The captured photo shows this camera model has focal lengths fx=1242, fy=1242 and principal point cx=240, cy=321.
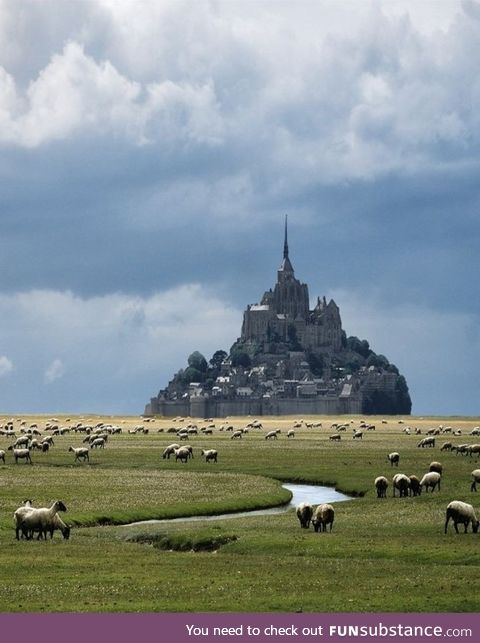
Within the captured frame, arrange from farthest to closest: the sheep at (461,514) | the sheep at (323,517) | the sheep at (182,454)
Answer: the sheep at (182,454) < the sheep at (323,517) < the sheep at (461,514)

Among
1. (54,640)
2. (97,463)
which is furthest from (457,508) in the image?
(97,463)

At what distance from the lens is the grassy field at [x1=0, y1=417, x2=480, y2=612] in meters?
28.5

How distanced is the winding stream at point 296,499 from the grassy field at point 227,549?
0.65 meters

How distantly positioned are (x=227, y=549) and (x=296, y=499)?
70.9ft

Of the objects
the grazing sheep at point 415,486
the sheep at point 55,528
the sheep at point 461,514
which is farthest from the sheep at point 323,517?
the grazing sheep at point 415,486

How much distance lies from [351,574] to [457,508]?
30.4 ft

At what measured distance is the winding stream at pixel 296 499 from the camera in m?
52.3

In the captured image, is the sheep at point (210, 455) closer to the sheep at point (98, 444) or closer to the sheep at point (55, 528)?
the sheep at point (98, 444)

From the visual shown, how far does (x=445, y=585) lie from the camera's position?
99.0 ft

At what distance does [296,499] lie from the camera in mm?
61938

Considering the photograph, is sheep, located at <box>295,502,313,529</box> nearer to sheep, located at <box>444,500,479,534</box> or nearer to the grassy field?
the grassy field

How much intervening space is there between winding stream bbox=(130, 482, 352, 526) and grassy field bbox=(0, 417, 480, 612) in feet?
2.13

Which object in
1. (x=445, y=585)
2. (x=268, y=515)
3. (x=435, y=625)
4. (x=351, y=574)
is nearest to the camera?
(x=435, y=625)

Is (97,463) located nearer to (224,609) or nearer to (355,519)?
(355,519)
